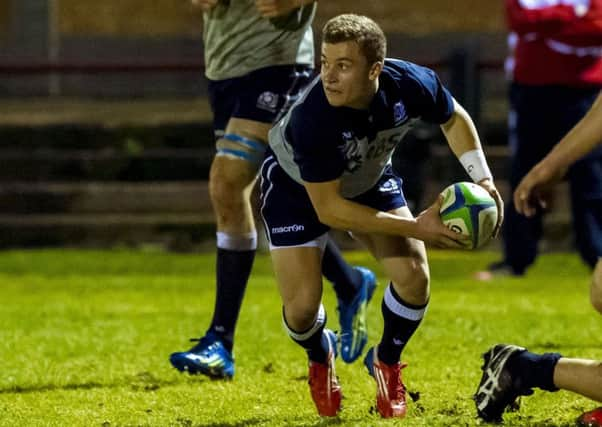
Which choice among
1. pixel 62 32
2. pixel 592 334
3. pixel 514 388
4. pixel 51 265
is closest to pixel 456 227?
pixel 514 388

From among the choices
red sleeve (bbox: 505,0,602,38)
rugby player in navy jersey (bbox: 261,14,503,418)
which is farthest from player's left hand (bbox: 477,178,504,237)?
red sleeve (bbox: 505,0,602,38)

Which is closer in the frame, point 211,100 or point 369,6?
point 211,100

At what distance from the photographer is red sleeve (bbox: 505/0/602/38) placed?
975 centimetres

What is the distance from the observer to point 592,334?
7770 mm

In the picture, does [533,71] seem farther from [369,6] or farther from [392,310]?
[369,6]

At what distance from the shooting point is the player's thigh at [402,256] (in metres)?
5.52

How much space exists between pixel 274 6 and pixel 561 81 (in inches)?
150

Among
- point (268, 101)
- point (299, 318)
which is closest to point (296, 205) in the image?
point (299, 318)

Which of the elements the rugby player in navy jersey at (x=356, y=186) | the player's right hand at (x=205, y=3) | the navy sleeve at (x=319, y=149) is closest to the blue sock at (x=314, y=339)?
the rugby player in navy jersey at (x=356, y=186)

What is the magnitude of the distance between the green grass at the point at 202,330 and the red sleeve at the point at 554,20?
5.63 ft

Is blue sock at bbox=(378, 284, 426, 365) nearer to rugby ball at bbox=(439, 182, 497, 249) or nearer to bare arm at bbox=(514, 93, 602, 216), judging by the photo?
rugby ball at bbox=(439, 182, 497, 249)

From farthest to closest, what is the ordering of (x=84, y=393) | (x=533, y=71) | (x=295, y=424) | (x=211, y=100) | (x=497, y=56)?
(x=497, y=56)
(x=533, y=71)
(x=211, y=100)
(x=84, y=393)
(x=295, y=424)

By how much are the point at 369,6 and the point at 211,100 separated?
13142 mm

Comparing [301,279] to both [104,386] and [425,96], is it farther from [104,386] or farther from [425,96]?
[104,386]
